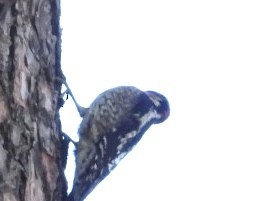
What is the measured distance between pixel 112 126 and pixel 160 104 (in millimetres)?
606

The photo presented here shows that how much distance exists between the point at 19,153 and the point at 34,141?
0.20 metres

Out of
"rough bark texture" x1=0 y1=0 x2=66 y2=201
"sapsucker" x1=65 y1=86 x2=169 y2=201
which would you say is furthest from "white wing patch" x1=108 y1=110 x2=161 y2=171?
"rough bark texture" x1=0 y1=0 x2=66 y2=201

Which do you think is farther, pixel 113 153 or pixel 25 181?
pixel 113 153

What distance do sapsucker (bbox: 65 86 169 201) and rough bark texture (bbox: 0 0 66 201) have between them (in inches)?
50.8

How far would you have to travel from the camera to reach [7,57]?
3.10m

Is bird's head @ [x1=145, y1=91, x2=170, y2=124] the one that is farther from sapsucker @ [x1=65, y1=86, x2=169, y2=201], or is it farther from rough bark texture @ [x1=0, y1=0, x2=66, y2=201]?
rough bark texture @ [x1=0, y1=0, x2=66, y2=201]

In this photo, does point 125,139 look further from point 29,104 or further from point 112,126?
point 29,104

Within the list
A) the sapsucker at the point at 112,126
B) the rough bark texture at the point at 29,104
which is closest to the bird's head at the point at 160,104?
the sapsucker at the point at 112,126

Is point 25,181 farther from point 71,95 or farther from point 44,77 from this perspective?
point 71,95

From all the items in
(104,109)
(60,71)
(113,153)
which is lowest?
(113,153)

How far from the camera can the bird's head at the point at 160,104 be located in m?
5.71

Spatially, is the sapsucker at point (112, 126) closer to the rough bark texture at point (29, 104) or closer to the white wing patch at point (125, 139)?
the white wing patch at point (125, 139)

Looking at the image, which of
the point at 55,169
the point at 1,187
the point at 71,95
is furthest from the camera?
the point at 71,95

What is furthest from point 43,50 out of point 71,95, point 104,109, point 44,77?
point 104,109
